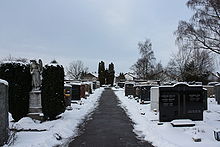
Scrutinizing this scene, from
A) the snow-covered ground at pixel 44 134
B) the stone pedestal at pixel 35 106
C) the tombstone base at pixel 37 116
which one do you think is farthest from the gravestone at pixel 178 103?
the stone pedestal at pixel 35 106

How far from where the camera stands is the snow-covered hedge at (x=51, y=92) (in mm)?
10805

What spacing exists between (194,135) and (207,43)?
14.2 meters

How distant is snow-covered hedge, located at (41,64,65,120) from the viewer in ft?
35.4

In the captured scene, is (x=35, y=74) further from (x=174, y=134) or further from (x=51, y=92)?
(x=174, y=134)

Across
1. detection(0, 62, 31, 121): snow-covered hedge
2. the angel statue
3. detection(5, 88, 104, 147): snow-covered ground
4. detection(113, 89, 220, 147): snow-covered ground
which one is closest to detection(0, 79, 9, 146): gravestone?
detection(5, 88, 104, 147): snow-covered ground

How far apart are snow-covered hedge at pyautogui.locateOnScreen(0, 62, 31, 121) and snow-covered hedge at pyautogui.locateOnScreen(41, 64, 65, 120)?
85 centimetres

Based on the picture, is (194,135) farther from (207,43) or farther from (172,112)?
(207,43)

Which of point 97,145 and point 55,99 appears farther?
point 55,99

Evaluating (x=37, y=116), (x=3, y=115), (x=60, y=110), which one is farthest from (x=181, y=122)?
(x=3, y=115)

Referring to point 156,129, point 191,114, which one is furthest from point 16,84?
point 191,114

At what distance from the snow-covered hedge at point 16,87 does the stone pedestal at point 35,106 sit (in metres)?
0.24

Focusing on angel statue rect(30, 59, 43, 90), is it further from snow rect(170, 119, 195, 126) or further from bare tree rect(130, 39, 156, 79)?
bare tree rect(130, 39, 156, 79)

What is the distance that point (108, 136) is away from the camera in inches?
333

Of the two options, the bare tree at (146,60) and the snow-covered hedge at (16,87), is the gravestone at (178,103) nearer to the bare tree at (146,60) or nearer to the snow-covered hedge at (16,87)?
the snow-covered hedge at (16,87)
